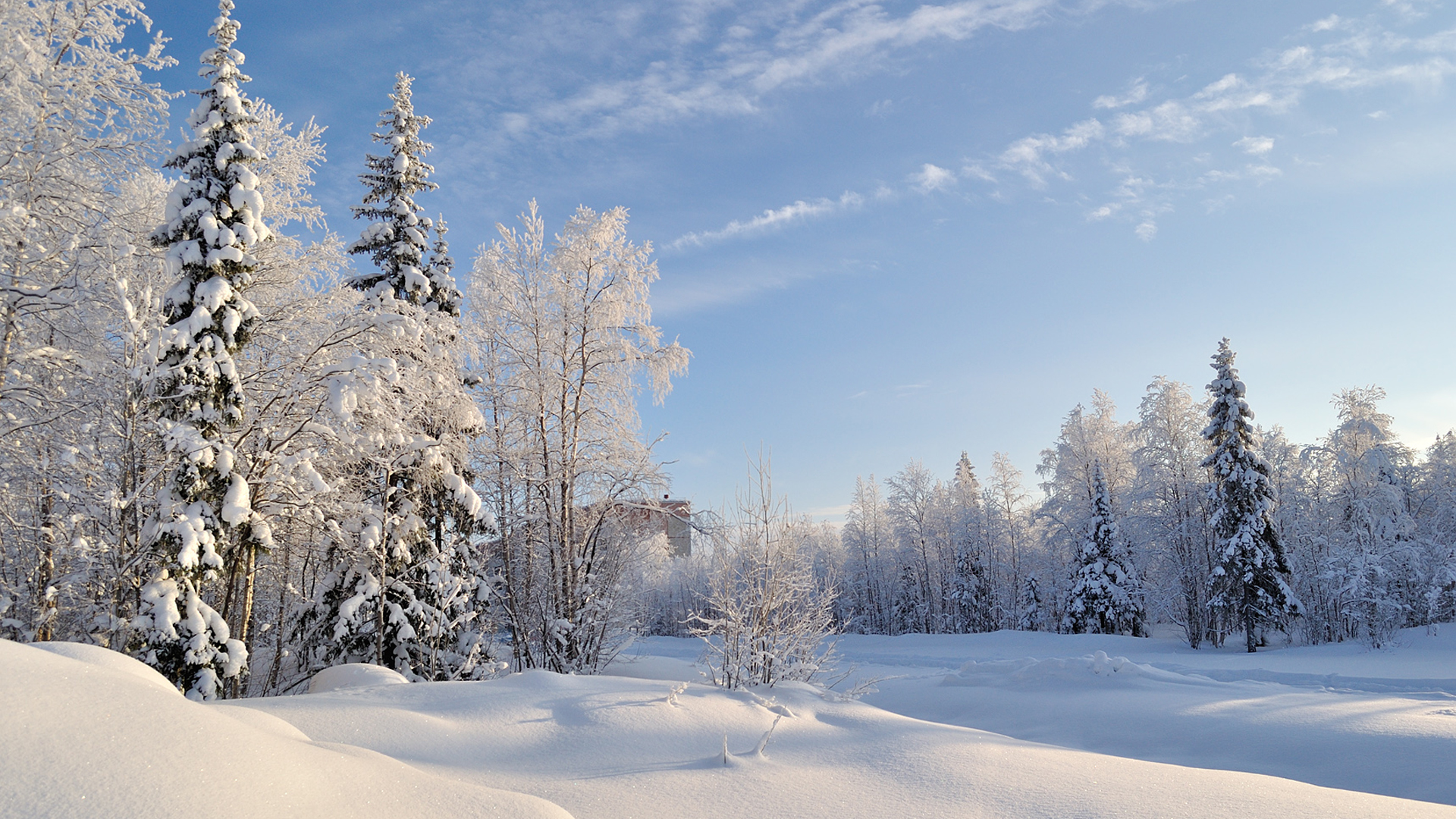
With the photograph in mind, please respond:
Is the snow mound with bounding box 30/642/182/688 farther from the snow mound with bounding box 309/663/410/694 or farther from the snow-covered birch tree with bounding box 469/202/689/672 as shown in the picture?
the snow-covered birch tree with bounding box 469/202/689/672

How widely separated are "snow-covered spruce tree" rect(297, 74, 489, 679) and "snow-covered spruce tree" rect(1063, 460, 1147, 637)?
26.6 metres

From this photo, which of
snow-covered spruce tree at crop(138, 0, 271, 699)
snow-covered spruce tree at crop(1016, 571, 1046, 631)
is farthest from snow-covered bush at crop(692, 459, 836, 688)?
snow-covered spruce tree at crop(1016, 571, 1046, 631)

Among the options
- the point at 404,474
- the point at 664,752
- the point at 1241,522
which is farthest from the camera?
the point at 1241,522

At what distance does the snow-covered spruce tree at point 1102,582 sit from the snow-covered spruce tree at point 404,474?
1046 inches

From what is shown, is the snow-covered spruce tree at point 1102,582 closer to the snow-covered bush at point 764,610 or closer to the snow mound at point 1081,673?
the snow mound at point 1081,673

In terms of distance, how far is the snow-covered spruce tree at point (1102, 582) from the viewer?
3042 cm

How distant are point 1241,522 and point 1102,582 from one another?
7.50 m

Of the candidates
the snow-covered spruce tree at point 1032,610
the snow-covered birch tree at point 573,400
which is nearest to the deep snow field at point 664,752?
the snow-covered birch tree at point 573,400

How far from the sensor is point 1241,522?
2412 cm

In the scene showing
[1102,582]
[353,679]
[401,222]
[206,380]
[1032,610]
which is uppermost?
[401,222]

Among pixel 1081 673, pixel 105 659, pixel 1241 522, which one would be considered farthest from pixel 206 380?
pixel 1241 522

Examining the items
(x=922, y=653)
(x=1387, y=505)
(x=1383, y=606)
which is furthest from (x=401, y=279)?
(x=1387, y=505)

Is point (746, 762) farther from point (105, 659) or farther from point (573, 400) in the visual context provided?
point (573, 400)

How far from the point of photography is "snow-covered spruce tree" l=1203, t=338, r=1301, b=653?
77.5 feet
